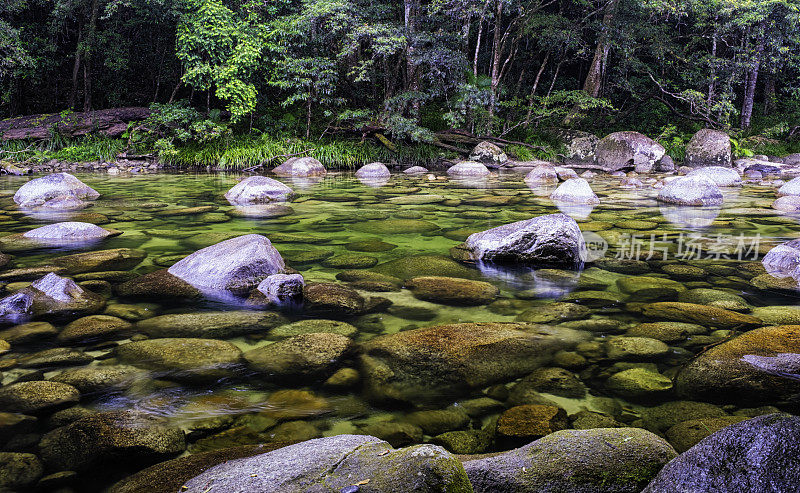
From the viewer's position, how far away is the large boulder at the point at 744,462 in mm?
1180

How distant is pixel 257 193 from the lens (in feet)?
26.9

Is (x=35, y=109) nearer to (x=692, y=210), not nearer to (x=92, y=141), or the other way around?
(x=92, y=141)

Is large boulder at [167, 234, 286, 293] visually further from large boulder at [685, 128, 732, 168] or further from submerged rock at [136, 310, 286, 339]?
large boulder at [685, 128, 732, 168]

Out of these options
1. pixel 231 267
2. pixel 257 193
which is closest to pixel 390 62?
pixel 257 193

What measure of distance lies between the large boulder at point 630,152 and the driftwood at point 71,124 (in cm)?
1494

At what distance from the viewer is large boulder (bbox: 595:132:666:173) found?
45.6 ft

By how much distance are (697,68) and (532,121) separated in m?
5.73

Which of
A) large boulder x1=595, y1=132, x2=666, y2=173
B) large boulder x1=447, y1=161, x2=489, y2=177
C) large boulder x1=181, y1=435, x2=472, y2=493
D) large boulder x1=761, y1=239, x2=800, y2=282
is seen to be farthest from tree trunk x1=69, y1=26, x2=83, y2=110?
large boulder x1=761, y1=239, x2=800, y2=282

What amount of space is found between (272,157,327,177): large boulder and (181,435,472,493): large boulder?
1185 cm

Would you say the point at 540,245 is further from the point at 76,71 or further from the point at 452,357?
the point at 76,71

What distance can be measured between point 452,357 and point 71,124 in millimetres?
17397

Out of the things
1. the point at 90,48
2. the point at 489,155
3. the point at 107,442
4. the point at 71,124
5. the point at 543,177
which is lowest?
the point at 107,442

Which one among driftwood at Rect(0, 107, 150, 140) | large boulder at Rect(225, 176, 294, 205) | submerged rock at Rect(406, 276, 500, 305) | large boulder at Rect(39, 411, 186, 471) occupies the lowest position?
large boulder at Rect(39, 411, 186, 471)

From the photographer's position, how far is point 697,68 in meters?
16.3
